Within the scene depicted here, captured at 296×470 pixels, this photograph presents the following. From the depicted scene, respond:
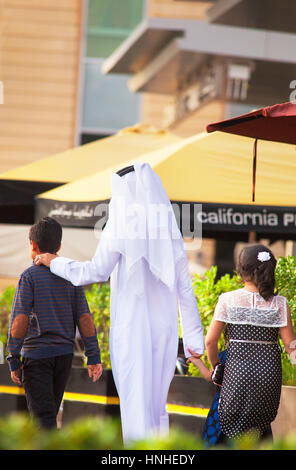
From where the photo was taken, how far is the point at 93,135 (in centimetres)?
1504

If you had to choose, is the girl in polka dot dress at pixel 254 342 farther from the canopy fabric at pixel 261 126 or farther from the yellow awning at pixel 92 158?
the yellow awning at pixel 92 158

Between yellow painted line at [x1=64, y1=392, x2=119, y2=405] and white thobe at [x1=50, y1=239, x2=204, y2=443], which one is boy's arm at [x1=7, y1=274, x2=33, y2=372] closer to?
white thobe at [x1=50, y1=239, x2=204, y2=443]

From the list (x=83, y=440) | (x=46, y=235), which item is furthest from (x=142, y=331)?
(x=83, y=440)

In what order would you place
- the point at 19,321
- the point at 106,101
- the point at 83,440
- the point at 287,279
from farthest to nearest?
the point at 106,101 < the point at 287,279 < the point at 19,321 < the point at 83,440

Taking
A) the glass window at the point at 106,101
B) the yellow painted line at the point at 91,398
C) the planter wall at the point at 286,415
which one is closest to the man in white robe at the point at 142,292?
the planter wall at the point at 286,415

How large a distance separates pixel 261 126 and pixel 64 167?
181 inches

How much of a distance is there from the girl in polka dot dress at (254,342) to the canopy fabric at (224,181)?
184cm

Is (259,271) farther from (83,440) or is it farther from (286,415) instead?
(83,440)

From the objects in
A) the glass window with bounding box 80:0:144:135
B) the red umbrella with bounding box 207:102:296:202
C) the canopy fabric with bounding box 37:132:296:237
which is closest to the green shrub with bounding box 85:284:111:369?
the canopy fabric with bounding box 37:132:296:237

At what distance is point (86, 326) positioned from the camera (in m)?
4.89

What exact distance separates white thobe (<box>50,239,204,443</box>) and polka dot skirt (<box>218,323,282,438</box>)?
307 millimetres

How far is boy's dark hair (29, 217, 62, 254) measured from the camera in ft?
15.4

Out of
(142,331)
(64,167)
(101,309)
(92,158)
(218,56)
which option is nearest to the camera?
(142,331)
